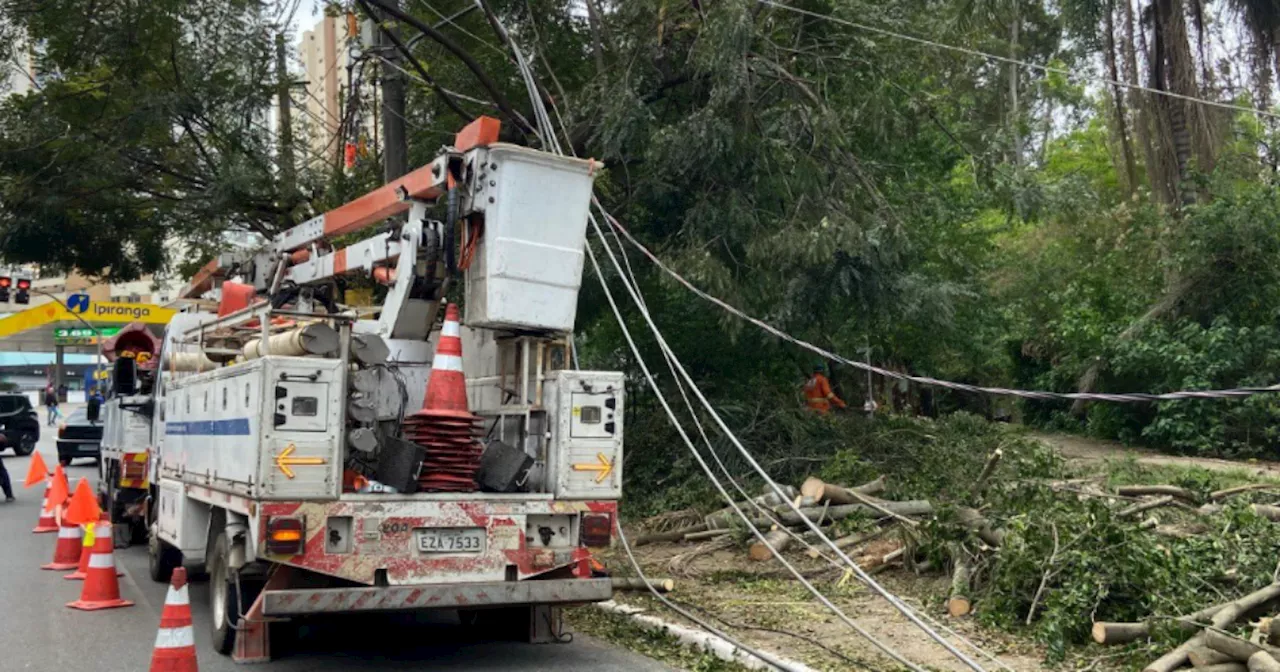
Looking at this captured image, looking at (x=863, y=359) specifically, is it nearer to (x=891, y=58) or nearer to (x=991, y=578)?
(x=891, y=58)

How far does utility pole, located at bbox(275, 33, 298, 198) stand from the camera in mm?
17156

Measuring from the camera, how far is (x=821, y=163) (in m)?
13.6

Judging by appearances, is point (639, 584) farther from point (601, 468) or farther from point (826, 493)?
point (826, 493)

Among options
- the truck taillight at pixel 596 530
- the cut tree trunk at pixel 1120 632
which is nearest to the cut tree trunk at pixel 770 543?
the truck taillight at pixel 596 530

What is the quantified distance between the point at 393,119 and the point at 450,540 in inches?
357

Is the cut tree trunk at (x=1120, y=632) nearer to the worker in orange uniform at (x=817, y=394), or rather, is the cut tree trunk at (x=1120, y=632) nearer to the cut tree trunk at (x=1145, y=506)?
the cut tree trunk at (x=1145, y=506)

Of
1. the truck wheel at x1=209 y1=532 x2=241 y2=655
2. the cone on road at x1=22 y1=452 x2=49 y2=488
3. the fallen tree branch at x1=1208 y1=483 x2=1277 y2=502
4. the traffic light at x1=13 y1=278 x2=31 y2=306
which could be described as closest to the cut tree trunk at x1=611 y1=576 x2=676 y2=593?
the truck wheel at x1=209 y1=532 x2=241 y2=655

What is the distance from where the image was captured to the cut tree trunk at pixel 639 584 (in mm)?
9777

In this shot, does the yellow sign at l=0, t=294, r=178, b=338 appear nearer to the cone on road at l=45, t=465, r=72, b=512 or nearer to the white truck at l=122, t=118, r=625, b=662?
the cone on road at l=45, t=465, r=72, b=512

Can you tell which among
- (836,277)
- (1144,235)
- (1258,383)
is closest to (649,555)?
(836,277)

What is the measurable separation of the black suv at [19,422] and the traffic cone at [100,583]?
20.5 m

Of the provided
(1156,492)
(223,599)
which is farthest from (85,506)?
(1156,492)

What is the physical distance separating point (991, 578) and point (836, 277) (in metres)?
5.12

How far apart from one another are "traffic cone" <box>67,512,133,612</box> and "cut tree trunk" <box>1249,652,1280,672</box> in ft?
27.4
